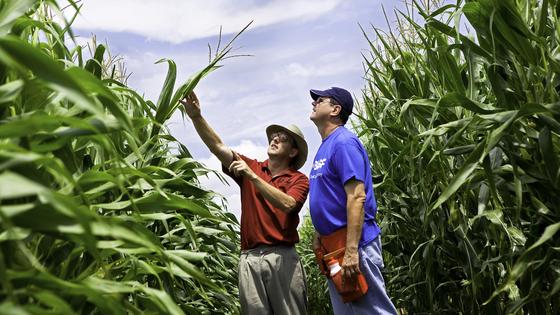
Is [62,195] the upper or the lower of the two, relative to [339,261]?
upper

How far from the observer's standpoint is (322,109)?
3.03 m

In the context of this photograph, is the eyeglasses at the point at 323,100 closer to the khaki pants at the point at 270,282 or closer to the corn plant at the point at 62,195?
the khaki pants at the point at 270,282

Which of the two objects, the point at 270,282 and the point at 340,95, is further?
the point at 340,95

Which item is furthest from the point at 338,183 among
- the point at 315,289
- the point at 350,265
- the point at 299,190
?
the point at 315,289

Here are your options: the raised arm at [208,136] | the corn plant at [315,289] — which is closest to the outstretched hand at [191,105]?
the raised arm at [208,136]

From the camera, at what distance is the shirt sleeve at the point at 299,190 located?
2.99m

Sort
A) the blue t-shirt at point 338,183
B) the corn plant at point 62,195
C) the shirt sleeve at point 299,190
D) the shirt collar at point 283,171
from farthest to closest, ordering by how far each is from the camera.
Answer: the shirt collar at point 283,171 < the shirt sleeve at point 299,190 < the blue t-shirt at point 338,183 < the corn plant at point 62,195

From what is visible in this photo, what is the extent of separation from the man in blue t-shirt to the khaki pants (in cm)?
16

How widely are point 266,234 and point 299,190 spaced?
257 millimetres

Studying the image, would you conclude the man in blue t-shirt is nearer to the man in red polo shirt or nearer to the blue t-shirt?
the blue t-shirt

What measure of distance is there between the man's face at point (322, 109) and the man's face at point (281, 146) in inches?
7.8


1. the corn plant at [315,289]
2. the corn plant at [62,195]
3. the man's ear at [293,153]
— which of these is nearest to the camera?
the corn plant at [62,195]

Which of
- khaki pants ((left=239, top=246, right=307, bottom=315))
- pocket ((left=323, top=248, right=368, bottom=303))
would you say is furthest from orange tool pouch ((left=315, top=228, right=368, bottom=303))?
khaki pants ((left=239, top=246, right=307, bottom=315))

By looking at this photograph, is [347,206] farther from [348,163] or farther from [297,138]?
[297,138]
